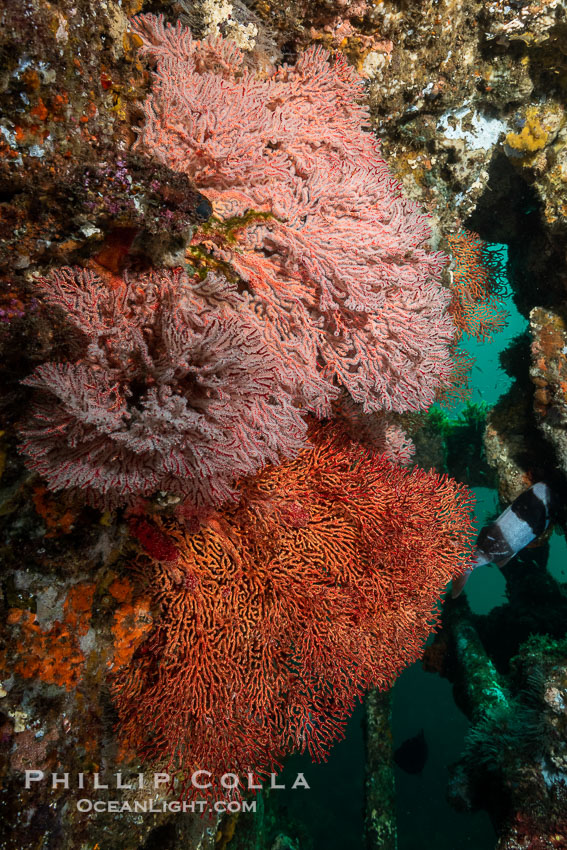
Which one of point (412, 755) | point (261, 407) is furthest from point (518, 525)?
point (412, 755)

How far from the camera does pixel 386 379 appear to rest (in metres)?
3.02

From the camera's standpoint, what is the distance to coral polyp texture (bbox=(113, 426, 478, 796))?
319 cm

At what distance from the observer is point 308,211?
8.50 ft

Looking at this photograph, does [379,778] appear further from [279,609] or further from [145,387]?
[145,387]

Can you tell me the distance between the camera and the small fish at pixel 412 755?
12.2 metres

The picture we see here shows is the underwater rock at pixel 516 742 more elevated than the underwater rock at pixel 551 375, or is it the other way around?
the underwater rock at pixel 551 375

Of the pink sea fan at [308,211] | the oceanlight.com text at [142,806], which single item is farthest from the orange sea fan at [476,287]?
the oceanlight.com text at [142,806]

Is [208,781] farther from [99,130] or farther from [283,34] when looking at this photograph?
[283,34]

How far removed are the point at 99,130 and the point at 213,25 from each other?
1423 mm

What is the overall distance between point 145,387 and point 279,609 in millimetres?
2141

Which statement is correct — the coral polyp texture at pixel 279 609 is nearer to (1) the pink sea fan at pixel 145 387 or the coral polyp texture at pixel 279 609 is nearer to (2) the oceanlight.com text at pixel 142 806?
(2) the oceanlight.com text at pixel 142 806

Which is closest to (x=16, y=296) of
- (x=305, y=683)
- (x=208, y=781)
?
(x=305, y=683)

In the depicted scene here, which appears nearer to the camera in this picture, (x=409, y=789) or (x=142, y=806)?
(x=142, y=806)

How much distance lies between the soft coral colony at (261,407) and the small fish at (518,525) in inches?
65.7
